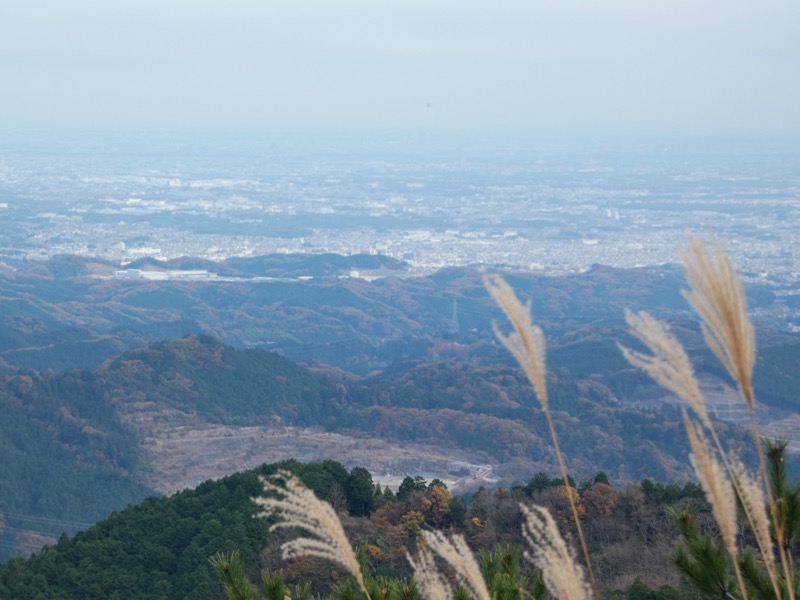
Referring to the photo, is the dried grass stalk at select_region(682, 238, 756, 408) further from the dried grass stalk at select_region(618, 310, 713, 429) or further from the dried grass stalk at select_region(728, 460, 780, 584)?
the dried grass stalk at select_region(728, 460, 780, 584)

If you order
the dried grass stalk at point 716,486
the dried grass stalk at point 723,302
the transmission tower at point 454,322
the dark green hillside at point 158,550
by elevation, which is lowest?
the transmission tower at point 454,322

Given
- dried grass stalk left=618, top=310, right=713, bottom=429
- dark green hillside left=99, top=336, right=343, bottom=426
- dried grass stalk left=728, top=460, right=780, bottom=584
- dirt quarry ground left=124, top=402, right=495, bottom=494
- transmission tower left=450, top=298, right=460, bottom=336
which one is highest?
dried grass stalk left=618, top=310, right=713, bottom=429

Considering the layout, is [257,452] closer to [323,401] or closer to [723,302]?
[323,401]

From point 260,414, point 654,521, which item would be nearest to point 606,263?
point 260,414

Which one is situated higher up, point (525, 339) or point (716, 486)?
point (525, 339)

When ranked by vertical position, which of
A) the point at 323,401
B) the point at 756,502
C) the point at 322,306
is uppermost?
the point at 756,502

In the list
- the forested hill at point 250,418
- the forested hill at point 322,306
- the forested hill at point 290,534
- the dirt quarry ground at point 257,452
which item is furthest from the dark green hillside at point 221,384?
the forested hill at point 290,534

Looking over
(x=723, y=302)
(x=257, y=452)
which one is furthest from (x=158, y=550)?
(x=257, y=452)

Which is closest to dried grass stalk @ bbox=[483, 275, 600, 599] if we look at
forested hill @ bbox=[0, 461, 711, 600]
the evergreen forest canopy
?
forested hill @ bbox=[0, 461, 711, 600]

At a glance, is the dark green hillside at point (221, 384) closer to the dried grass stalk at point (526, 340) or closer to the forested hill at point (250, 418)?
the forested hill at point (250, 418)
